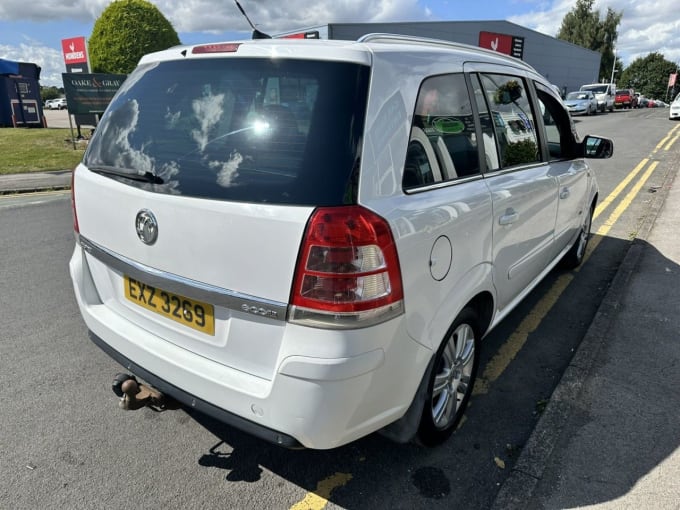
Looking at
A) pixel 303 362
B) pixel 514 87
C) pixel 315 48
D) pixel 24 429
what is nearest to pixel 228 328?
pixel 303 362

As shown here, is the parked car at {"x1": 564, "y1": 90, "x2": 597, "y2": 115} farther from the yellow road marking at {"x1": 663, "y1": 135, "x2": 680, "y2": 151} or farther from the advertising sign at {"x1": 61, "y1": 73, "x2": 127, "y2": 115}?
the advertising sign at {"x1": 61, "y1": 73, "x2": 127, "y2": 115}

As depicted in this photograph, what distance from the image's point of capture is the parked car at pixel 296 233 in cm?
180

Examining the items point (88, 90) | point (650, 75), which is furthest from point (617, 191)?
point (650, 75)

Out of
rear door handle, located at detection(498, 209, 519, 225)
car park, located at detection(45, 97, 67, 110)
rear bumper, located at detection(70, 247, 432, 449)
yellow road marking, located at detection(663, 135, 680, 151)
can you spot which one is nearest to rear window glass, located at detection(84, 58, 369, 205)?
rear bumper, located at detection(70, 247, 432, 449)

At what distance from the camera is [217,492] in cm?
229

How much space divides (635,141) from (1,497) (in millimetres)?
21213

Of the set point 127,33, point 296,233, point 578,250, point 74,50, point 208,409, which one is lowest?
point 578,250

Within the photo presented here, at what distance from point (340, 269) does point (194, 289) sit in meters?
0.64

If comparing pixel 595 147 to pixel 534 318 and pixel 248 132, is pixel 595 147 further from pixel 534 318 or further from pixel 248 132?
pixel 248 132

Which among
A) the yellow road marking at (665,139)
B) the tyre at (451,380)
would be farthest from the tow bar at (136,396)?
the yellow road marking at (665,139)

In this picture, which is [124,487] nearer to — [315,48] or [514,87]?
[315,48]

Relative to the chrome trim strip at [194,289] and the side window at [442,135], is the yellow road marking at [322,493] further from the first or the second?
the side window at [442,135]

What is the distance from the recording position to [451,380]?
8.49 feet

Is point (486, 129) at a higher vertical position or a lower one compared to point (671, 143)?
higher
